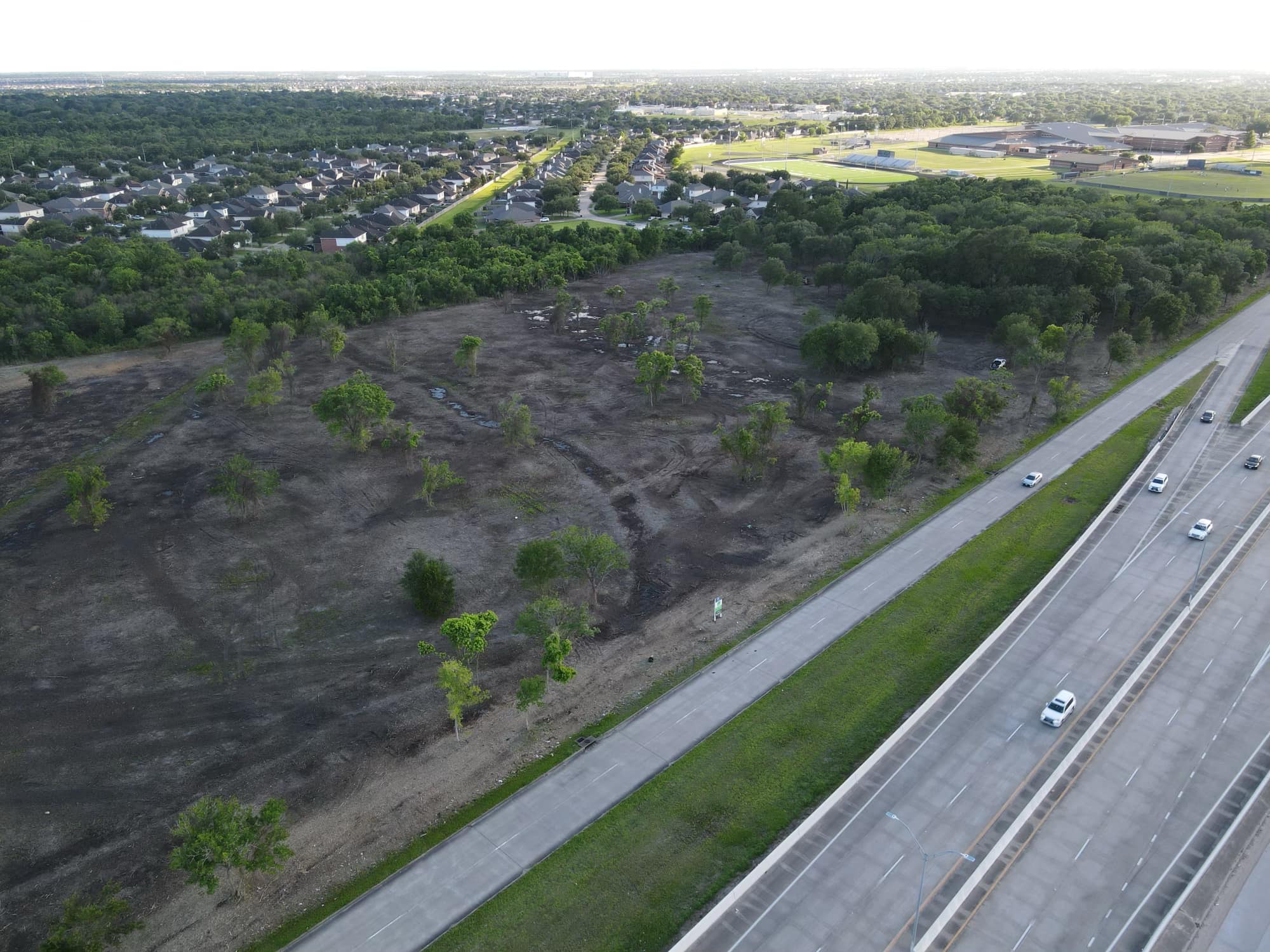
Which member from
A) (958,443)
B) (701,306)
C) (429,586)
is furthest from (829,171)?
(429,586)

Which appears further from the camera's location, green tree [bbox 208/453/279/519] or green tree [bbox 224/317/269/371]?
Result: green tree [bbox 224/317/269/371]

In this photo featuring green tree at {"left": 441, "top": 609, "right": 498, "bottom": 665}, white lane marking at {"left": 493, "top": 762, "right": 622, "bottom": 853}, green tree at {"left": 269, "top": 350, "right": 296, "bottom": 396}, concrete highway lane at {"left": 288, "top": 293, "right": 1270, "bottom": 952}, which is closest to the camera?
concrete highway lane at {"left": 288, "top": 293, "right": 1270, "bottom": 952}

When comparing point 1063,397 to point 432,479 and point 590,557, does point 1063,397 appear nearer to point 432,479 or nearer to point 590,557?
point 590,557

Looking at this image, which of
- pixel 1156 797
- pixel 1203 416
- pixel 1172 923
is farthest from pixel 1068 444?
pixel 1172 923

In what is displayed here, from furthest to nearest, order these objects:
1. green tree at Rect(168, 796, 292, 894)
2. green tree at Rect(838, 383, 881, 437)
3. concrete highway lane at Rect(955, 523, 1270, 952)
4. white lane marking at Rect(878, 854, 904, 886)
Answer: green tree at Rect(838, 383, 881, 437)
white lane marking at Rect(878, 854, 904, 886)
green tree at Rect(168, 796, 292, 894)
concrete highway lane at Rect(955, 523, 1270, 952)

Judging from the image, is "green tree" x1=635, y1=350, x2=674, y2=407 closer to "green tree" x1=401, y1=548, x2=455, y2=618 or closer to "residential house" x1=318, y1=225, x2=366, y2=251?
"green tree" x1=401, y1=548, x2=455, y2=618


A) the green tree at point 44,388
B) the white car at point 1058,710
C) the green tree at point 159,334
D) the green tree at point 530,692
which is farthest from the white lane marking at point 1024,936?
the green tree at point 159,334

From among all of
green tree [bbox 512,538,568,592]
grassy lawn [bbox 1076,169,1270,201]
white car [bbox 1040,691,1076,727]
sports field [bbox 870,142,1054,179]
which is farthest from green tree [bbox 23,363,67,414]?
sports field [bbox 870,142,1054,179]
